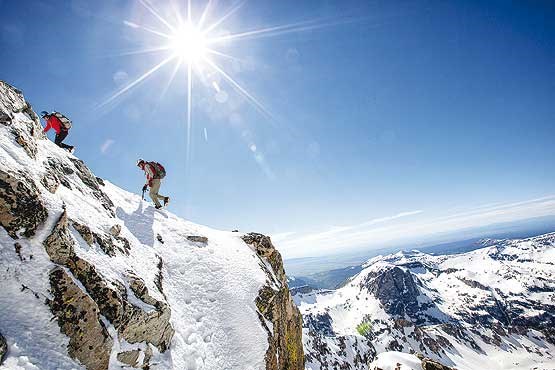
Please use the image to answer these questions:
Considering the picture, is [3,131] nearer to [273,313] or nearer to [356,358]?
[273,313]

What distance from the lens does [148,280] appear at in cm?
1426

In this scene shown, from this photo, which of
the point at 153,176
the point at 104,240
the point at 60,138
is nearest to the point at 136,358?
the point at 104,240

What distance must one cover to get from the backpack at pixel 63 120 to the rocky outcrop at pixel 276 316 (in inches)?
612

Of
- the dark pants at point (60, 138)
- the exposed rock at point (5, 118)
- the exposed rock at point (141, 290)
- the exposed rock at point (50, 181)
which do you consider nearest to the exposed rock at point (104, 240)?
the exposed rock at point (141, 290)

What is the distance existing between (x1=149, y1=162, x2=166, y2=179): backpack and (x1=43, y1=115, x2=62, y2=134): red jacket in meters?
6.18

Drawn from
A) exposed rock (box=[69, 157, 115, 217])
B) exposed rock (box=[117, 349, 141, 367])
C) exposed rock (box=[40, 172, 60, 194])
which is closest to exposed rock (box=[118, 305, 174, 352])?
exposed rock (box=[117, 349, 141, 367])

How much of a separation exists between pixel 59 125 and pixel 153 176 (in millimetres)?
6811

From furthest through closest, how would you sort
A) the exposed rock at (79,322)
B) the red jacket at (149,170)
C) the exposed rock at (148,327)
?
the red jacket at (149,170) < the exposed rock at (148,327) < the exposed rock at (79,322)

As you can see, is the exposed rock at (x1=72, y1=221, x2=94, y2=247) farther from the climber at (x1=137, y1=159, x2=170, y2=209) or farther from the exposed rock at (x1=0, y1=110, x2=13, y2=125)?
the climber at (x1=137, y1=159, x2=170, y2=209)

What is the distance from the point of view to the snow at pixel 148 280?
345 inches

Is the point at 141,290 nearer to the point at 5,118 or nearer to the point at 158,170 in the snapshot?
the point at 5,118

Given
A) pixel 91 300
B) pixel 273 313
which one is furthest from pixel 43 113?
pixel 273 313

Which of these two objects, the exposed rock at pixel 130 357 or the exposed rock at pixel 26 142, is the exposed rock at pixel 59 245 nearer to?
the exposed rock at pixel 130 357

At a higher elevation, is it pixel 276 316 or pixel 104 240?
pixel 104 240
